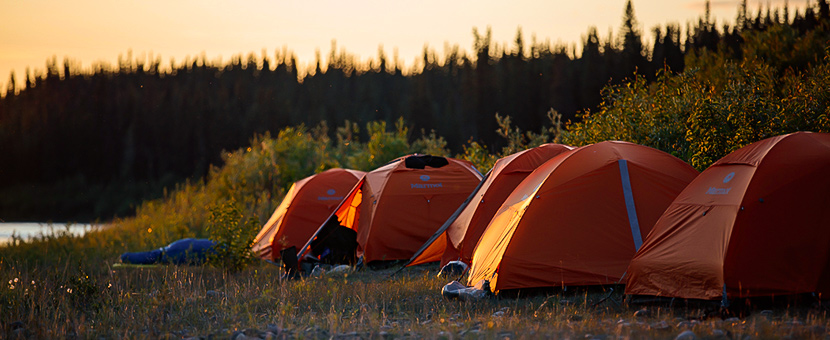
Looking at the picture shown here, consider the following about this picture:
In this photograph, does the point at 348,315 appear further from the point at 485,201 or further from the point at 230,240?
the point at 230,240

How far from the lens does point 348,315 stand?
7.18m

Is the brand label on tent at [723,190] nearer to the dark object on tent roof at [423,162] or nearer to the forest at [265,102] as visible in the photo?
the dark object on tent roof at [423,162]

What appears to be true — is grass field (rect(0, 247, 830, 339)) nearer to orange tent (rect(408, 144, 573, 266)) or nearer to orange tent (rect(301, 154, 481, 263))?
orange tent (rect(408, 144, 573, 266))

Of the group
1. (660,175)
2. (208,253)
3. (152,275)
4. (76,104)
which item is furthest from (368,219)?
(76,104)

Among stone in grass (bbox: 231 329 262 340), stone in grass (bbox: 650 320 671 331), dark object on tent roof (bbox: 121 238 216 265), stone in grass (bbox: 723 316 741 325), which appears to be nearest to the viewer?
stone in grass (bbox: 650 320 671 331)

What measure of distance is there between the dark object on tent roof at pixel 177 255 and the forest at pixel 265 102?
9833 millimetres

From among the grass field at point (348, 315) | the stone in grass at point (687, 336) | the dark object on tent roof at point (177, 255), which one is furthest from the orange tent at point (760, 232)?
the dark object on tent roof at point (177, 255)

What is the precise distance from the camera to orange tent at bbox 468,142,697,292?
25.5 ft

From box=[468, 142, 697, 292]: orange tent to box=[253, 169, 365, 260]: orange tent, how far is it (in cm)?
639

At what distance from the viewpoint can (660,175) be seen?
8.22 meters

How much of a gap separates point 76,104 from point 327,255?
69.4 metres

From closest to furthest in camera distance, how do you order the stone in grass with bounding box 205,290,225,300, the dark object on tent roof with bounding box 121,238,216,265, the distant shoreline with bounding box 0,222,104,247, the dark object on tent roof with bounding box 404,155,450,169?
the stone in grass with bounding box 205,290,225,300, the dark object on tent roof with bounding box 404,155,450,169, the dark object on tent roof with bounding box 121,238,216,265, the distant shoreline with bounding box 0,222,104,247

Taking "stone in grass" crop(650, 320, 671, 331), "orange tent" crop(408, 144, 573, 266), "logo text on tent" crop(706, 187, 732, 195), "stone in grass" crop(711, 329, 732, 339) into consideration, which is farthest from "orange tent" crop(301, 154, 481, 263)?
"stone in grass" crop(711, 329, 732, 339)

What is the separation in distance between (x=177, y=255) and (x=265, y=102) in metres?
59.7
